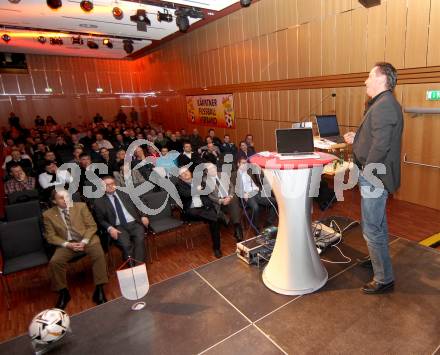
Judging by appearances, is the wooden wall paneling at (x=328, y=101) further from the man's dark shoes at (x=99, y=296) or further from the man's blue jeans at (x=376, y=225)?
the man's dark shoes at (x=99, y=296)

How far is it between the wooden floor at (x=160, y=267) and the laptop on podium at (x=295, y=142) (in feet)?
6.37

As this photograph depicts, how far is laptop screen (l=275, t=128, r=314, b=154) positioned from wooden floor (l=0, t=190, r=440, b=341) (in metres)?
1.95

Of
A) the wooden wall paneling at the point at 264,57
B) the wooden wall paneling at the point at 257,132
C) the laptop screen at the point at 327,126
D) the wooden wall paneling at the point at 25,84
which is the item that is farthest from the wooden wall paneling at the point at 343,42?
the wooden wall paneling at the point at 25,84

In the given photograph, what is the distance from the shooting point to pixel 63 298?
10.7ft

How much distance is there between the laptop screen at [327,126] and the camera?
5332mm

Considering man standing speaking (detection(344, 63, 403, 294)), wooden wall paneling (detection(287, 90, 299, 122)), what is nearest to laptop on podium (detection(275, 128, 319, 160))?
man standing speaking (detection(344, 63, 403, 294))

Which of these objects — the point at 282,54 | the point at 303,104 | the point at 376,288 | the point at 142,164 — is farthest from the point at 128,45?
the point at 376,288

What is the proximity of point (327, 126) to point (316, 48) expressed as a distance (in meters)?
2.28

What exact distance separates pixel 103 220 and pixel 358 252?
3163 millimetres

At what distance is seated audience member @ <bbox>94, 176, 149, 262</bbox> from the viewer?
378cm

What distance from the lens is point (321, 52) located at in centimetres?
654

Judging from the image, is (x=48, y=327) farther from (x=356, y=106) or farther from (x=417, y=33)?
(x=417, y=33)

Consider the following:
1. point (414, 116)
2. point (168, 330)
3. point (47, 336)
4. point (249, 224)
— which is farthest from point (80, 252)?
point (414, 116)

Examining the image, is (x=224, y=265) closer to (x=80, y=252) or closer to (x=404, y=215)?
(x=80, y=252)
